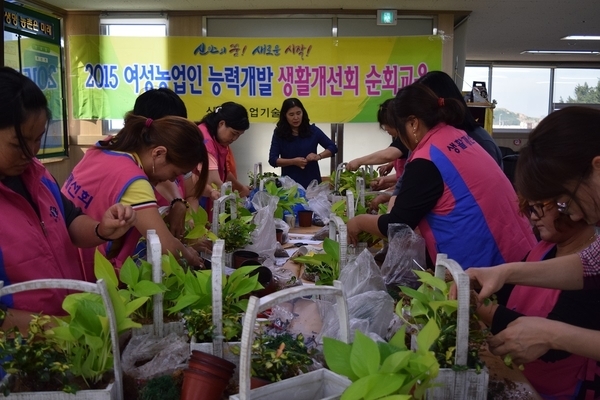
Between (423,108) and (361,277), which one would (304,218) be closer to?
(423,108)

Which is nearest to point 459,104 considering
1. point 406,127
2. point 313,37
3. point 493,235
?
point 406,127

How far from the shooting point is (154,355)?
1.19m

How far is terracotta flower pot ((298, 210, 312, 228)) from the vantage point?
126 inches

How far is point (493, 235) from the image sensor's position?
191 cm

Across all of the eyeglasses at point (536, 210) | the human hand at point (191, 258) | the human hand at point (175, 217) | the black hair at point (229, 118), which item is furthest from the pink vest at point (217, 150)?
the eyeglasses at point (536, 210)

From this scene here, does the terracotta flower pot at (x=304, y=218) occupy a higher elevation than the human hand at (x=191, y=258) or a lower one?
lower

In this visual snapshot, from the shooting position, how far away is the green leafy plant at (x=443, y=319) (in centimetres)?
104

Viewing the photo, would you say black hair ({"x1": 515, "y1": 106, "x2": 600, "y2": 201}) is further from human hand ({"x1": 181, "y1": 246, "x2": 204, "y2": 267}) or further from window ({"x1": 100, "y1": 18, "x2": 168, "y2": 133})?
window ({"x1": 100, "y1": 18, "x2": 168, "y2": 133})

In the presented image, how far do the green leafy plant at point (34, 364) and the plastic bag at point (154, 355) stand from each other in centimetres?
17

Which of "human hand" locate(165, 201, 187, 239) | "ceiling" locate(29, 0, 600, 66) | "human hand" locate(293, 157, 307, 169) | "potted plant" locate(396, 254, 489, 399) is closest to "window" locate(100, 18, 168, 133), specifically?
"ceiling" locate(29, 0, 600, 66)

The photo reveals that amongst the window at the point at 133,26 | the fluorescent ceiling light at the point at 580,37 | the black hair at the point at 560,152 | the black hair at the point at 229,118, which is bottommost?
the black hair at the point at 560,152

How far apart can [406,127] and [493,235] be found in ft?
1.65

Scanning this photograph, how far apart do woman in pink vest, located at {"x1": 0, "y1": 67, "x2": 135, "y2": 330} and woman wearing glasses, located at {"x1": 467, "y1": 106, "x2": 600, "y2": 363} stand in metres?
1.02

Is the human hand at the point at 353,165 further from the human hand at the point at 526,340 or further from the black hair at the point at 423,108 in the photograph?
the human hand at the point at 526,340
